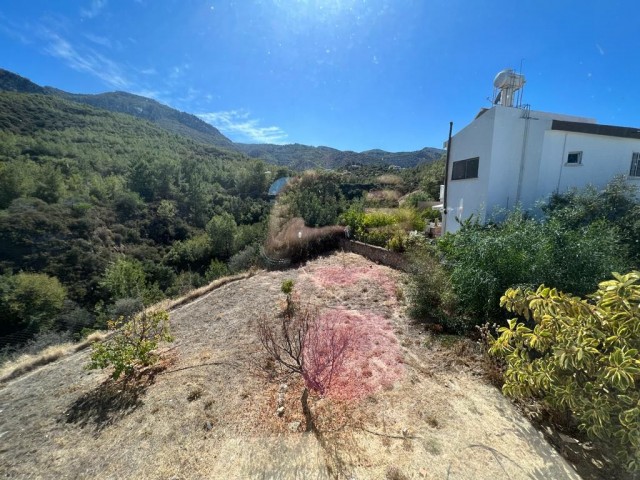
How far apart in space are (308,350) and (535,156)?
868 centimetres

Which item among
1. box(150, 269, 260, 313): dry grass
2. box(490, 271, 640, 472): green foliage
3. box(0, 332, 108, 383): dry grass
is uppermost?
box(490, 271, 640, 472): green foliage

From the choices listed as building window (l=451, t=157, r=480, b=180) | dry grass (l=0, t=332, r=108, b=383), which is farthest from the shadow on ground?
building window (l=451, t=157, r=480, b=180)

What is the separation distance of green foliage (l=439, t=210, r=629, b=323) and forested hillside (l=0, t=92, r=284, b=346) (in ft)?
42.8

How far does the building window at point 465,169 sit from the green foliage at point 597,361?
6976 millimetres

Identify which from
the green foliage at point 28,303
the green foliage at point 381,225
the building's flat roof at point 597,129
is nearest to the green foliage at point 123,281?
the green foliage at point 28,303

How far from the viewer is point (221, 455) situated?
258 centimetres

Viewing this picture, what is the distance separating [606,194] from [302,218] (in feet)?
32.9

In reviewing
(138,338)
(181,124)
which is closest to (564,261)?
(138,338)

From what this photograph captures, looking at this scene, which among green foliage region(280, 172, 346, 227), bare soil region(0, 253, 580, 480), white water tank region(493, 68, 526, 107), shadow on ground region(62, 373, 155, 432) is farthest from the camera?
green foliage region(280, 172, 346, 227)

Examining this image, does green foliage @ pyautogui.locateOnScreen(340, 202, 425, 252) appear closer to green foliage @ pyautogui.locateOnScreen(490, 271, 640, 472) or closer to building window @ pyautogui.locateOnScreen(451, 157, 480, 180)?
building window @ pyautogui.locateOnScreen(451, 157, 480, 180)

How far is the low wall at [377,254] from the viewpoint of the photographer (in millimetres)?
8751

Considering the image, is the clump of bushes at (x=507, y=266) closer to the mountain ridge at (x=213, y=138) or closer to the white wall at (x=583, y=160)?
the white wall at (x=583, y=160)

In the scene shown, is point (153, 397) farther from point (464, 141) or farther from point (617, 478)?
point (464, 141)

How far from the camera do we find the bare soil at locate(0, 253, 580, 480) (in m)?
2.44
